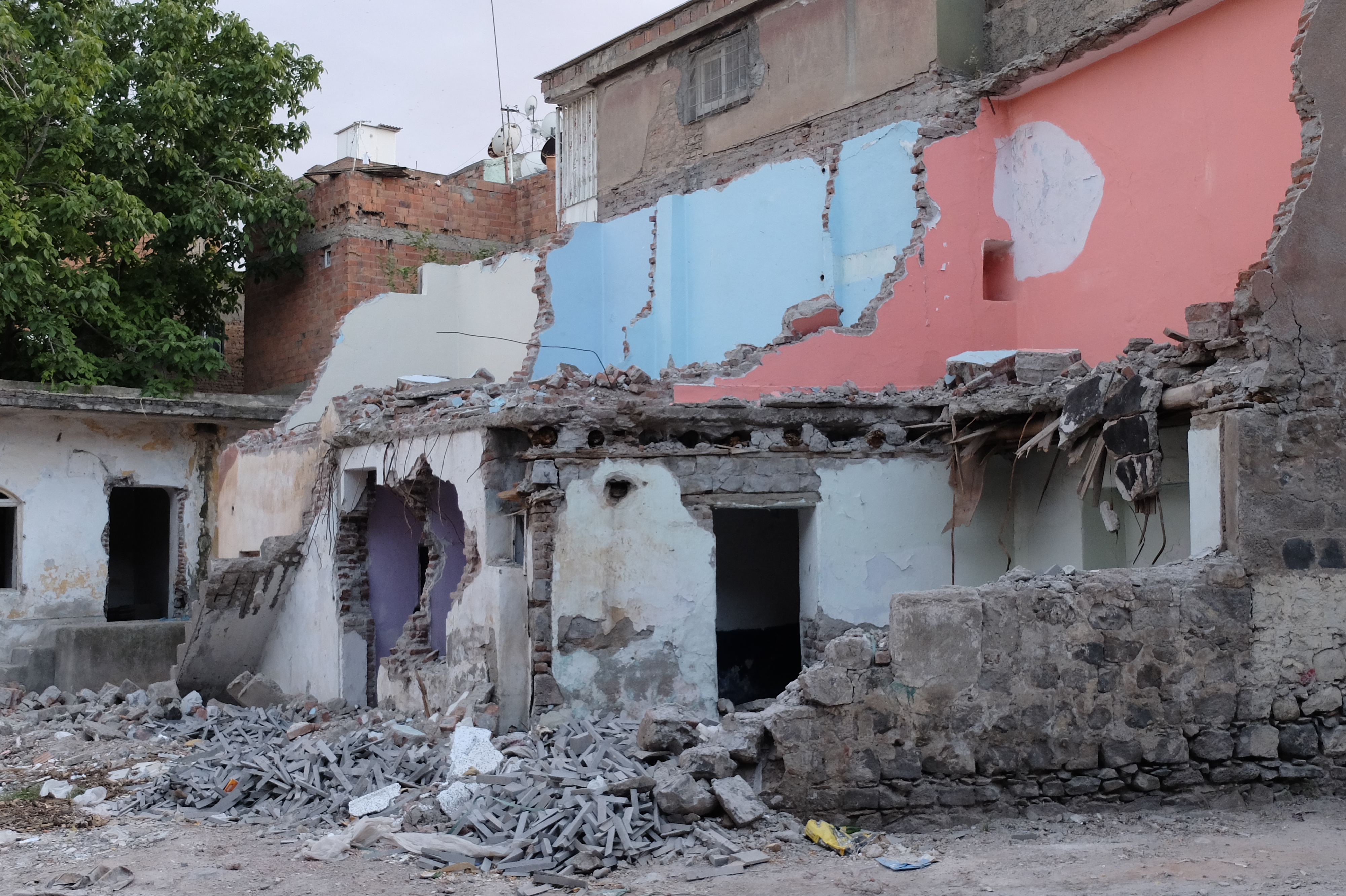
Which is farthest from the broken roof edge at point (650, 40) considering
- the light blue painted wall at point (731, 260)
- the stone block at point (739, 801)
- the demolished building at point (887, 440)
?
the stone block at point (739, 801)

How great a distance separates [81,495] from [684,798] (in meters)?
11.6

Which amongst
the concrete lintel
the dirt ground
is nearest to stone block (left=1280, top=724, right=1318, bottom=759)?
the dirt ground

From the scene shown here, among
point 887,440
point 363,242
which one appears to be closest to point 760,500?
point 887,440

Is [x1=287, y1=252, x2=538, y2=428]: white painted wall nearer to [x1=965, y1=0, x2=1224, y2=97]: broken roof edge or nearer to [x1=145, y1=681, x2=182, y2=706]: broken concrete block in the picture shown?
[x1=145, y1=681, x2=182, y2=706]: broken concrete block

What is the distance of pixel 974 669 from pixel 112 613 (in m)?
16.4

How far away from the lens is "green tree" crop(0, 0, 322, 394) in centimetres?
1559

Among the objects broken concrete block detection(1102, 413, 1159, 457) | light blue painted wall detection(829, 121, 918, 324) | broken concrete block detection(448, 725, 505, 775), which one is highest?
light blue painted wall detection(829, 121, 918, 324)

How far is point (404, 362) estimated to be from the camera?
1656 cm

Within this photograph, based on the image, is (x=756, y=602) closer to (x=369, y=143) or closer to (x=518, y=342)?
(x=518, y=342)

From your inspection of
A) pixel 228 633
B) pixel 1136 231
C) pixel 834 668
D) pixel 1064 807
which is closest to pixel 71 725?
pixel 228 633

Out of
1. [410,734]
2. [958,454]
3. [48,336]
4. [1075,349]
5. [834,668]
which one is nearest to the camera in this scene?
[834,668]

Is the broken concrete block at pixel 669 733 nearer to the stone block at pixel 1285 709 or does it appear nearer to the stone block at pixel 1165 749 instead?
the stone block at pixel 1165 749

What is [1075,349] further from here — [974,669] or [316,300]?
[316,300]

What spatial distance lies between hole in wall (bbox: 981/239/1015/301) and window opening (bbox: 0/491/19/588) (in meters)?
11.6
